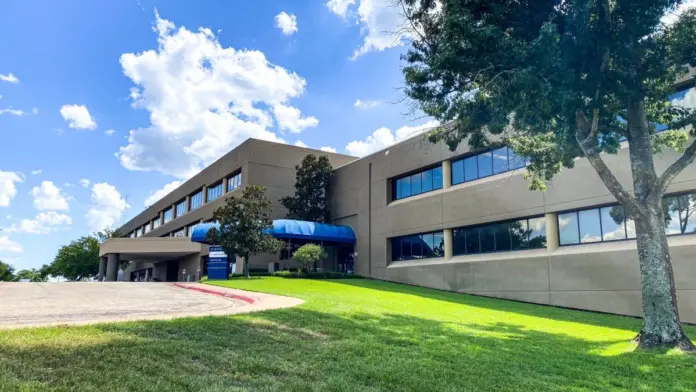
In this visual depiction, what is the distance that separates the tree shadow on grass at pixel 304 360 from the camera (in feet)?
19.0

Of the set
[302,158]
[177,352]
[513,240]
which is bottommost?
[177,352]

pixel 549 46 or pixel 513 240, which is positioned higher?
pixel 549 46

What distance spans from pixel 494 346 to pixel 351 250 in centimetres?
2816

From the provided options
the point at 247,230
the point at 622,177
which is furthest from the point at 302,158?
the point at 622,177

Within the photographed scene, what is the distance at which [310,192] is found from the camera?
38.8 metres

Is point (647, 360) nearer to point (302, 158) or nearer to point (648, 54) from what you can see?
point (648, 54)

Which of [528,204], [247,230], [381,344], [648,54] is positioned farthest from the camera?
[247,230]

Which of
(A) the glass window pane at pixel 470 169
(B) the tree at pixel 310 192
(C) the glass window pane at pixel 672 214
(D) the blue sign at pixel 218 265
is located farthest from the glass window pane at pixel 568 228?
(B) the tree at pixel 310 192

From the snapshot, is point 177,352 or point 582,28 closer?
point 177,352

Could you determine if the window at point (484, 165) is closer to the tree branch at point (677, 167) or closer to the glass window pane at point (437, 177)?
the glass window pane at point (437, 177)

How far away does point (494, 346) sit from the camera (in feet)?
33.1

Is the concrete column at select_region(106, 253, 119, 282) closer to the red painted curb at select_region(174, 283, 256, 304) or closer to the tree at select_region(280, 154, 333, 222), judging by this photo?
the tree at select_region(280, 154, 333, 222)

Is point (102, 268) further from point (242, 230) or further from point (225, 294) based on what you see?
point (225, 294)

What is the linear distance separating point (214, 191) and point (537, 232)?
3493 cm
